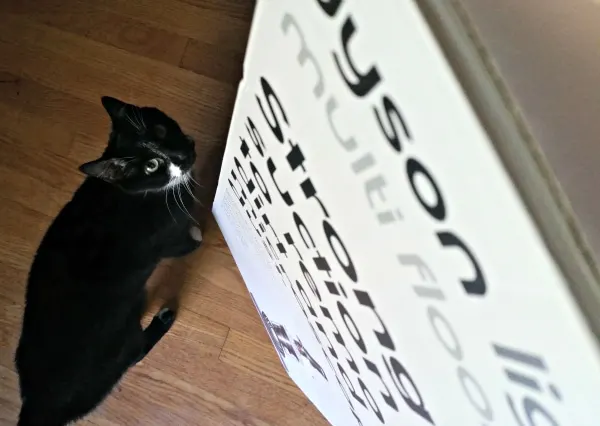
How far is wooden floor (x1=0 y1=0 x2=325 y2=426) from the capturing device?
1.15 metres

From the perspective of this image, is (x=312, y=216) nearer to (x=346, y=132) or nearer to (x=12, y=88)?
(x=346, y=132)

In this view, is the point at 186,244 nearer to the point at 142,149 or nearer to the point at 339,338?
the point at 142,149

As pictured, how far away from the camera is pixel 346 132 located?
12.5 inches

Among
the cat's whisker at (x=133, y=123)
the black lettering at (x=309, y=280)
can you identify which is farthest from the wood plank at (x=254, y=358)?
the black lettering at (x=309, y=280)

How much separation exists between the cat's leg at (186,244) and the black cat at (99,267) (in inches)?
2.4

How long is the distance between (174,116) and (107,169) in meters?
0.34

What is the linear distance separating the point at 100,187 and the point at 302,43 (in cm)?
78

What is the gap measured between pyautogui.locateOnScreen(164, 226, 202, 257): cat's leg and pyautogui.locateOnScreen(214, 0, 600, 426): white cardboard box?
596 millimetres

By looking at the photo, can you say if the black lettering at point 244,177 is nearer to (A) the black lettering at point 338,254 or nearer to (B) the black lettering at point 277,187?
(B) the black lettering at point 277,187

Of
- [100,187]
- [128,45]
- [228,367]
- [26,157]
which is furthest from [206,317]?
[128,45]

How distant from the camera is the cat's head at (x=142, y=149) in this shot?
94cm

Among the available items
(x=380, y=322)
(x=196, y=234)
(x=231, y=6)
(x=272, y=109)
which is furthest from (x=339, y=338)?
(x=231, y=6)

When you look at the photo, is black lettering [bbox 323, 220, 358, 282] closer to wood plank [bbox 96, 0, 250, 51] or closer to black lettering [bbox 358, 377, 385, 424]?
black lettering [bbox 358, 377, 385, 424]

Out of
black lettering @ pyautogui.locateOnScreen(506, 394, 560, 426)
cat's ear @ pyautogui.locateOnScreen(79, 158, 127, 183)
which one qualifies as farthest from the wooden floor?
black lettering @ pyautogui.locateOnScreen(506, 394, 560, 426)
